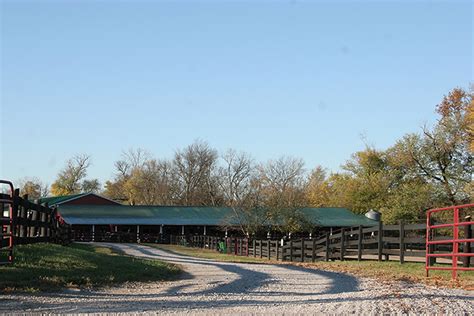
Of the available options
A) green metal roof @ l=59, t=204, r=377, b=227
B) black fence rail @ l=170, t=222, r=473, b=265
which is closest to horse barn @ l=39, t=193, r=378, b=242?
green metal roof @ l=59, t=204, r=377, b=227

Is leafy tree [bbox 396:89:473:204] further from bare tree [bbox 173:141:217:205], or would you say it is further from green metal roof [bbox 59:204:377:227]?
bare tree [bbox 173:141:217:205]

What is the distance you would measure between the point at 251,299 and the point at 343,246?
12994 millimetres

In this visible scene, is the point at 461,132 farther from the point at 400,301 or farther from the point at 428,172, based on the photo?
the point at 400,301

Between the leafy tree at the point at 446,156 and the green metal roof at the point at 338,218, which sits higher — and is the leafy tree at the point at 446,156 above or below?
above

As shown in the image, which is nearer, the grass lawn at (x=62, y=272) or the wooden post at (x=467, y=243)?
the grass lawn at (x=62, y=272)

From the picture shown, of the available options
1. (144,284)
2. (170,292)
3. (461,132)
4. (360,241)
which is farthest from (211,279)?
(461,132)

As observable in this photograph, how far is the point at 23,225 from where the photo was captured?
15.5 metres

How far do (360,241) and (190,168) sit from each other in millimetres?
81414

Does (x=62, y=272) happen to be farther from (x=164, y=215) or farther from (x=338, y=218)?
(x=338, y=218)

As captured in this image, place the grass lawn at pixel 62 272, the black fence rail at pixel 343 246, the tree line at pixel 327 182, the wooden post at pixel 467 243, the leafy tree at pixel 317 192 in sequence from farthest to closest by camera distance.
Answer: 1. the leafy tree at pixel 317 192
2. the tree line at pixel 327 182
3. the black fence rail at pixel 343 246
4. the wooden post at pixel 467 243
5. the grass lawn at pixel 62 272

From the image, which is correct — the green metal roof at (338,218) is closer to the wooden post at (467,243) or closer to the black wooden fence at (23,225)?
the black wooden fence at (23,225)

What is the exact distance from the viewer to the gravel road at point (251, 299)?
9.36 meters

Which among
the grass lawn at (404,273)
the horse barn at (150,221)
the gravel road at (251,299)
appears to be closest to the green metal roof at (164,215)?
the horse barn at (150,221)

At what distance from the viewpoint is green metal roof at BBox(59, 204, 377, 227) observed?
63.3 metres
